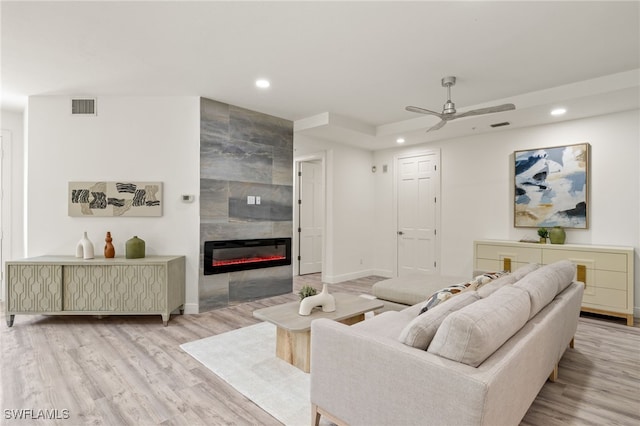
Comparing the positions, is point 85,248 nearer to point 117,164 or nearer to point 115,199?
point 115,199

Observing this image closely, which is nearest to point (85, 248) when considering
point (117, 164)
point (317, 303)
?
point (117, 164)

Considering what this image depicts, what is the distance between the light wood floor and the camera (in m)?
2.08

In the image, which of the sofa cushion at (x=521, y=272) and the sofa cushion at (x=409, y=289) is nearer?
the sofa cushion at (x=521, y=272)

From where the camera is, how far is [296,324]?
8.29 ft

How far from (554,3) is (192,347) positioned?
155 inches

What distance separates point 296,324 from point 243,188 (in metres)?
2.56

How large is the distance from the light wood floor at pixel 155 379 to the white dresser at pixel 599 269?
0.80 ft

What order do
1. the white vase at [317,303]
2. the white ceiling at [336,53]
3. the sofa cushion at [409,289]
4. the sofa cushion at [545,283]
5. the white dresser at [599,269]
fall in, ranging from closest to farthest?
→ 1. the sofa cushion at [545,283]
2. the white ceiling at [336,53]
3. the white vase at [317,303]
4. the sofa cushion at [409,289]
5. the white dresser at [599,269]

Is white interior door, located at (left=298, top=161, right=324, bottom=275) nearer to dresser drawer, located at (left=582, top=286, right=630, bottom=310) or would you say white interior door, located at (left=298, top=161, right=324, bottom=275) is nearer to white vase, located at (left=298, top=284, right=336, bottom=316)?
white vase, located at (left=298, top=284, right=336, bottom=316)

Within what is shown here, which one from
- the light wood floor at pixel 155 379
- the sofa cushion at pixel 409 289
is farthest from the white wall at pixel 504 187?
the sofa cushion at pixel 409 289

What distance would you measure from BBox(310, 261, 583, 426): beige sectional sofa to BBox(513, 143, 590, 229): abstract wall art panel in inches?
120

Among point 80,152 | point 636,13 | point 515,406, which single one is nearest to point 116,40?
point 80,152

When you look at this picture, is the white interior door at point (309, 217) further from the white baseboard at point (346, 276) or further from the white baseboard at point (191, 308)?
the white baseboard at point (191, 308)

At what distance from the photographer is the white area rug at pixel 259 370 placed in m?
2.16
